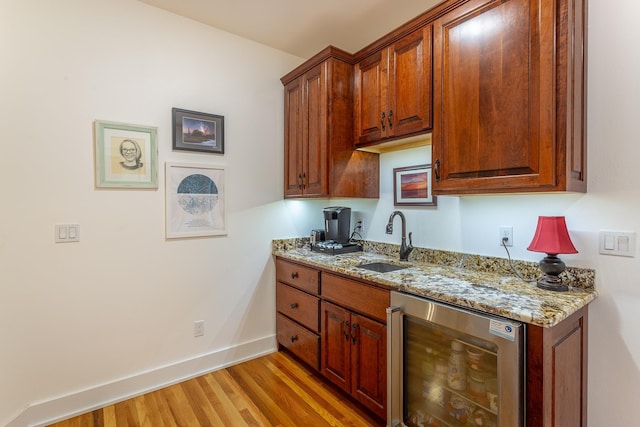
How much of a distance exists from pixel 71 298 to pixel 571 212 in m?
2.90

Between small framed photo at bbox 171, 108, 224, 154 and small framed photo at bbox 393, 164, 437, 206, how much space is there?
1424mm

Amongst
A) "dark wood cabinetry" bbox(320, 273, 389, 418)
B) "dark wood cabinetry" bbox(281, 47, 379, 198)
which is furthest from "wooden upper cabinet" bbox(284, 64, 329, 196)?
"dark wood cabinetry" bbox(320, 273, 389, 418)

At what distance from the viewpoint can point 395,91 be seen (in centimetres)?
202

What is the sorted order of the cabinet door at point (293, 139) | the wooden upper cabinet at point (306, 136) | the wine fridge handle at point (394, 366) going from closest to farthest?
the wine fridge handle at point (394, 366)
the wooden upper cabinet at point (306, 136)
the cabinet door at point (293, 139)

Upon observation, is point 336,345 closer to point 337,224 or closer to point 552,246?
point 337,224

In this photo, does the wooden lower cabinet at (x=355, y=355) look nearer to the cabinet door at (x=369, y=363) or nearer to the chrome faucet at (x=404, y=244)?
the cabinet door at (x=369, y=363)

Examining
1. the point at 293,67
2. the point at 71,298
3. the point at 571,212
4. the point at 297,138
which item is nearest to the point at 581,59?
the point at 571,212

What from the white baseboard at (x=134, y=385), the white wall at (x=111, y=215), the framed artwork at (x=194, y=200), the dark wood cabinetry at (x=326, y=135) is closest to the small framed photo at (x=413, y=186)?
the dark wood cabinetry at (x=326, y=135)

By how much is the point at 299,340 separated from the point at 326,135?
5.27 ft

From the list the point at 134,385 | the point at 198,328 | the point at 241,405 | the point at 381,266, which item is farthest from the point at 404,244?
the point at 134,385

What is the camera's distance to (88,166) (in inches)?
76.8

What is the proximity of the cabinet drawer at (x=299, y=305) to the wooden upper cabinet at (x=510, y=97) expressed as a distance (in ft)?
4.01

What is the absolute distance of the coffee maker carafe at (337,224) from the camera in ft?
8.70

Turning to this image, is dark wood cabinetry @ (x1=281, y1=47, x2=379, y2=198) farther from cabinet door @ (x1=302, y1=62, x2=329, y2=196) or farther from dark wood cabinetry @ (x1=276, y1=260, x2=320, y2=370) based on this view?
dark wood cabinetry @ (x1=276, y1=260, x2=320, y2=370)
